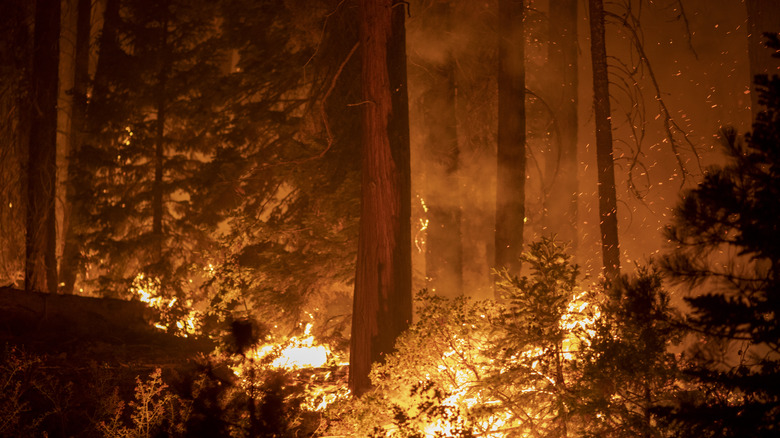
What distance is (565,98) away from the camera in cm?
1619

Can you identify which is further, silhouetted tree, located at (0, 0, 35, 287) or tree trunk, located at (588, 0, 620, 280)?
silhouetted tree, located at (0, 0, 35, 287)

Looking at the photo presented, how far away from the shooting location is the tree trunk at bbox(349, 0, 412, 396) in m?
9.43

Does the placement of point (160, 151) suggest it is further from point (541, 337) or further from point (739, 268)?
point (739, 268)

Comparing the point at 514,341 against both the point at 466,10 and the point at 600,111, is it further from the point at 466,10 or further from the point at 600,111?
the point at 466,10

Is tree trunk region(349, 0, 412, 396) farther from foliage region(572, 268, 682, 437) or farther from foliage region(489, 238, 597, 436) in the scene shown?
foliage region(572, 268, 682, 437)

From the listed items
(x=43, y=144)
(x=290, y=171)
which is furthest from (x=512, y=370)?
(x=43, y=144)

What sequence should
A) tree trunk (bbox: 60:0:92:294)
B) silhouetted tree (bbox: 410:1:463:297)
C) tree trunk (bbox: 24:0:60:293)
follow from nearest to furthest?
1. tree trunk (bbox: 24:0:60:293)
2. tree trunk (bbox: 60:0:92:294)
3. silhouetted tree (bbox: 410:1:463:297)

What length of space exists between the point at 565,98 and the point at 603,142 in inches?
192

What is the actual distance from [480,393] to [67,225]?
48.5ft

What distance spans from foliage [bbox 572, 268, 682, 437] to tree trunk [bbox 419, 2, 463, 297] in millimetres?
11199

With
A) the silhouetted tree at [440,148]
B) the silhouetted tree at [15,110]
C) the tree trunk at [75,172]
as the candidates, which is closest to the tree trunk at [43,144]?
the tree trunk at [75,172]

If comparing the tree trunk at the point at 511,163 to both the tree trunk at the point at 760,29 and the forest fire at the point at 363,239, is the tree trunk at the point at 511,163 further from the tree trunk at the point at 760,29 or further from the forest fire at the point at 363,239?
the tree trunk at the point at 760,29

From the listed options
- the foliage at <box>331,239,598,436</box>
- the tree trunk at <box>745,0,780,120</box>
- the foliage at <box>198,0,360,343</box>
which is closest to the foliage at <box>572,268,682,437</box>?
the foliage at <box>331,239,598,436</box>

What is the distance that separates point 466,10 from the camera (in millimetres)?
16188
